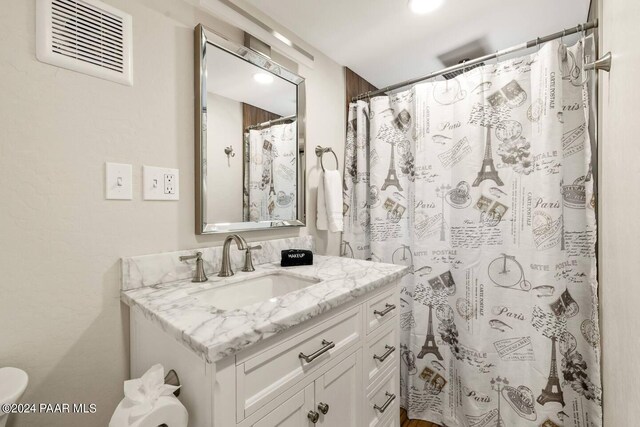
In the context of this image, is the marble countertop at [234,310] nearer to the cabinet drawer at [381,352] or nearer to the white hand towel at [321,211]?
the cabinet drawer at [381,352]

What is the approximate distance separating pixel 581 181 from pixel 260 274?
1478 mm

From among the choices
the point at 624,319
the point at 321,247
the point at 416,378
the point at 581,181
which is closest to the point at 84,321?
the point at 321,247

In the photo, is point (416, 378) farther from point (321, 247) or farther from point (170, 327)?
point (170, 327)

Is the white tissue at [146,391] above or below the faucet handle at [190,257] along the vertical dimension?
below

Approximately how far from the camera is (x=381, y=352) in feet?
3.91

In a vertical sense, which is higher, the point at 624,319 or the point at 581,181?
the point at 581,181

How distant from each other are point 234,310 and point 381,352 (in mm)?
713

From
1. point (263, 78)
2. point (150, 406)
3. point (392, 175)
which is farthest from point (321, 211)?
point (150, 406)

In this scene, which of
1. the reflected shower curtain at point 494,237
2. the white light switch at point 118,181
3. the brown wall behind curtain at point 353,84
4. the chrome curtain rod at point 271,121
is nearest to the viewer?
the white light switch at point 118,181

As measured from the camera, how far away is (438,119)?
5.33 feet

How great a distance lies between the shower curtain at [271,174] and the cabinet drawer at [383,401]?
3.01 ft

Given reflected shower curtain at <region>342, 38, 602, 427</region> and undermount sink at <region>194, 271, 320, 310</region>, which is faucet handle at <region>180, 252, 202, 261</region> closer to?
undermount sink at <region>194, 271, 320, 310</region>

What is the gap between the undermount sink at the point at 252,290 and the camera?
108 cm

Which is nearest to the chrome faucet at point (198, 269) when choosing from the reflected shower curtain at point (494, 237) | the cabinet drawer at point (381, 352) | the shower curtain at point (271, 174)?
the shower curtain at point (271, 174)
